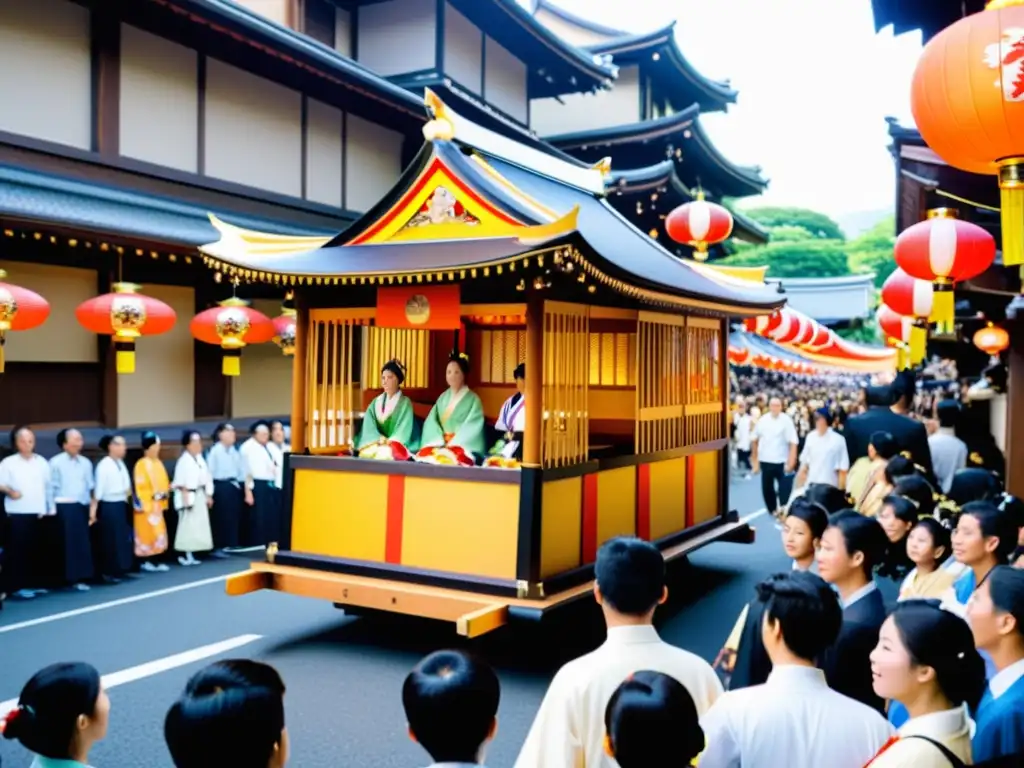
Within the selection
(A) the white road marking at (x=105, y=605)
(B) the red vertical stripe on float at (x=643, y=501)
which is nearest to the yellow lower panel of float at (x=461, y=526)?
(B) the red vertical stripe on float at (x=643, y=501)

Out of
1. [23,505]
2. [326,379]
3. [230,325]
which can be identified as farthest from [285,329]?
[326,379]

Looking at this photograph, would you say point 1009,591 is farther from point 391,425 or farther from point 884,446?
point 391,425

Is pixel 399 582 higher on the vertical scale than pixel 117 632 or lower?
higher

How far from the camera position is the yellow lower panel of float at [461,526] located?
6.26 metres

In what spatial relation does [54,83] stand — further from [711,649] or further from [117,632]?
[711,649]

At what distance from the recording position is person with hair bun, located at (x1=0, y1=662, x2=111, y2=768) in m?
2.43

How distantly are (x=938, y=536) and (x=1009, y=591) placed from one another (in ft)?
5.29

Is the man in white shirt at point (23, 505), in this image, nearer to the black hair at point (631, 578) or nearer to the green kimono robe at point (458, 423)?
the green kimono robe at point (458, 423)

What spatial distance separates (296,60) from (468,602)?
28.9 feet

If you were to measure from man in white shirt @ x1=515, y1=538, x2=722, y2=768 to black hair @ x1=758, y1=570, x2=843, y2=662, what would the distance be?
1.01 feet

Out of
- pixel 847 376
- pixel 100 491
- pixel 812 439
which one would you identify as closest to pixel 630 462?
pixel 812 439

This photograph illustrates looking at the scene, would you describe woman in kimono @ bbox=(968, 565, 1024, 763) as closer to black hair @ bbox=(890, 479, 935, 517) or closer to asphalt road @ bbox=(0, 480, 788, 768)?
black hair @ bbox=(890, 479, 935, 517)

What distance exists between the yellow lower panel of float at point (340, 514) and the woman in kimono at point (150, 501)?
302cm

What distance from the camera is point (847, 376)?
50.3m
